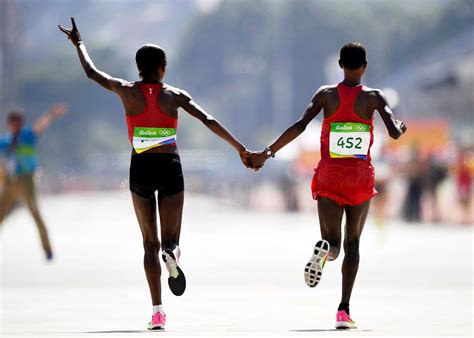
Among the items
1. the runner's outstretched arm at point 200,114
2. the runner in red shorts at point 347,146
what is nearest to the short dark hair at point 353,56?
Result: the runner in red shorts at point 347,146

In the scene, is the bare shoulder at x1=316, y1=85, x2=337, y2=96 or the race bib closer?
the race bib

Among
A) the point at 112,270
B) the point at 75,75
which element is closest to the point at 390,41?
the point at 75,75

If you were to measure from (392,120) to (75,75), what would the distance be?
128562 mm

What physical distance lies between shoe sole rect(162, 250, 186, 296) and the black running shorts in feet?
1.59

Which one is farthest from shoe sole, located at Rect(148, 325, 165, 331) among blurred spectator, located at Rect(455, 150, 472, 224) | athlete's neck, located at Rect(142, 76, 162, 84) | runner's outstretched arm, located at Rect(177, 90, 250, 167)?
blurred spectator, located at Rect(455, 150, 472, 224)

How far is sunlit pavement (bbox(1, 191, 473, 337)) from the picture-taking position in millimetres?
11258

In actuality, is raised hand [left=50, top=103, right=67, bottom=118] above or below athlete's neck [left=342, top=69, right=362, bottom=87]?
above

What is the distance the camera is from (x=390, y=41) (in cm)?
14638

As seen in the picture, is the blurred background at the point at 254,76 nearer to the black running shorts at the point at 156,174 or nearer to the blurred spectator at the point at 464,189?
the blurred spectator at the point at 464,189

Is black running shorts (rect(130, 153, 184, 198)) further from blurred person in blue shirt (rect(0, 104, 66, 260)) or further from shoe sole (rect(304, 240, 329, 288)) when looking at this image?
blurred person in blue shirt (rect(0, 104, 66, 260))

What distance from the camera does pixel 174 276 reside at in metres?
10.5

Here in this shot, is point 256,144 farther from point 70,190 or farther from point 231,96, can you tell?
point 70,190

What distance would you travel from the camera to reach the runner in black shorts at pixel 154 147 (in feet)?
35.1

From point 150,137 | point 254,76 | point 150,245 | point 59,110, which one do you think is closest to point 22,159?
point 59,110
